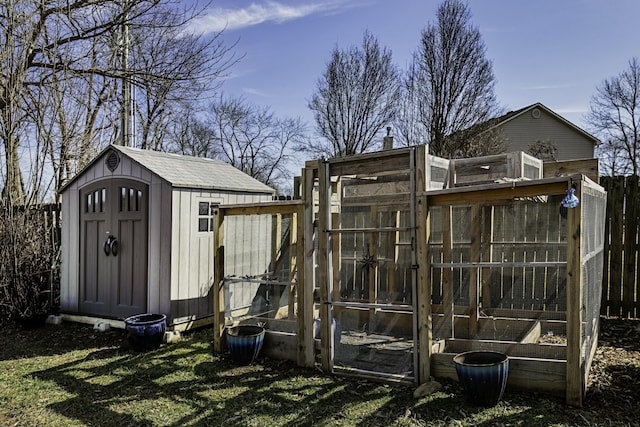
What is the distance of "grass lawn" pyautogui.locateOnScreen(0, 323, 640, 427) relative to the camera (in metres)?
3.22

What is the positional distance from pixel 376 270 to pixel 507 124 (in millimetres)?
15329

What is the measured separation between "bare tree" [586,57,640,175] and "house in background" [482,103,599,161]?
7.57ft

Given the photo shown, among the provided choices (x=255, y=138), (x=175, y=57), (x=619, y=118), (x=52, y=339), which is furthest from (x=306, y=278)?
(x=619, y=118)

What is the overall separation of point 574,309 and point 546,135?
54.6 ft

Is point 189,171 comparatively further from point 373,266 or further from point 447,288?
point 447,288

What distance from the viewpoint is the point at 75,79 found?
7.60 meters

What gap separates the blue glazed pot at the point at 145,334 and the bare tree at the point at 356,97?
38.2 feet

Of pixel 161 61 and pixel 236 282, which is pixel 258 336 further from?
pixel 161 61

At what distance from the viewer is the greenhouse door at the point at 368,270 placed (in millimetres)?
3961

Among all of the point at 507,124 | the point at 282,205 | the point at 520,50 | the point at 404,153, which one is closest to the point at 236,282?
the point at 282,205

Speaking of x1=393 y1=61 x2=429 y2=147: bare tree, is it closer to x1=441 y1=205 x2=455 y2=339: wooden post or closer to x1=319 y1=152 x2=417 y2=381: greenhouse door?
x1=441 y1=205 x2=455 y2=339: wooden post


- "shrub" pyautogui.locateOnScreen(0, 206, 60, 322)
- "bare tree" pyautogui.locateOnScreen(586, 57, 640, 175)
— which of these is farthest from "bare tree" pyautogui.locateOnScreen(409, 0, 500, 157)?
"bare tree" pyautogui.locateOnScreen(586, 57, 640, 175)

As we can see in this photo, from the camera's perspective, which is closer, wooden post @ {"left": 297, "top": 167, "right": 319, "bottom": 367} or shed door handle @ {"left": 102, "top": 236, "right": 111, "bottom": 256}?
wooden post @ {"left": 297, "top": 167, "right": 319, "bottom": 367}

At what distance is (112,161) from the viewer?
5980mm
